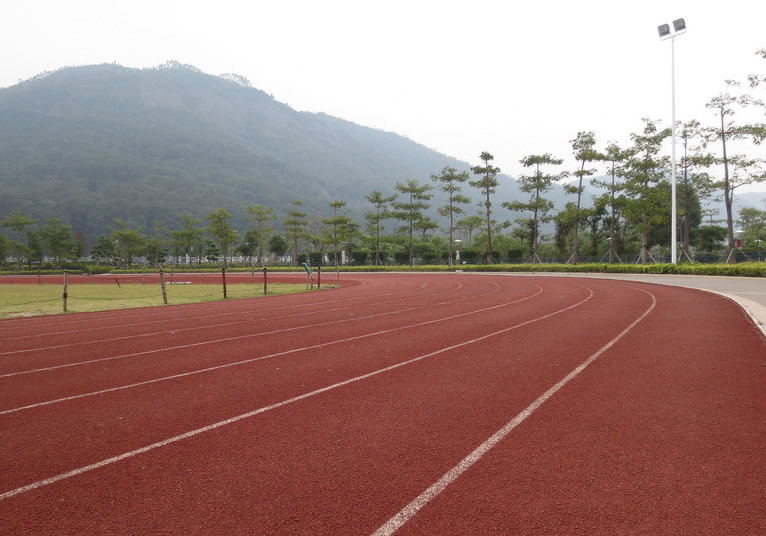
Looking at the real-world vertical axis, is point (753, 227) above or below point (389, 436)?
above

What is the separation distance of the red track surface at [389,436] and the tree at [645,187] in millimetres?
35359

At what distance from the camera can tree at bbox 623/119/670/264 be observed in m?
39.7

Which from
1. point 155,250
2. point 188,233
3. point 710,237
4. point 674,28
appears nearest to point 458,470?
point 674,28

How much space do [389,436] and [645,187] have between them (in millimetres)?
44370

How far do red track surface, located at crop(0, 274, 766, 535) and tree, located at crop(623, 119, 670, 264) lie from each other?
35.4 metres

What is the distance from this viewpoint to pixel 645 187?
4062 centimetres

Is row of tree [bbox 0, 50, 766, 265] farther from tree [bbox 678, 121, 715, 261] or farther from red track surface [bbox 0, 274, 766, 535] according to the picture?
red track surface [bbox 0, 274, 766, 535]

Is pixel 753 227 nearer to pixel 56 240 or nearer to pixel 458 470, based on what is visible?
pixel 458 470

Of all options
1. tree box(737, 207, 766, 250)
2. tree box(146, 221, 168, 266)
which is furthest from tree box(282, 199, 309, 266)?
tree box(737, 207, 766, 250)

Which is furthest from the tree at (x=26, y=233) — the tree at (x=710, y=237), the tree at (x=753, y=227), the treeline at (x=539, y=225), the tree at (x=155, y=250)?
the tree at (x=753, y=227)

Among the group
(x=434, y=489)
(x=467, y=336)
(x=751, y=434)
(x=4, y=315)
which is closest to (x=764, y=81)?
(x=467, y=336)

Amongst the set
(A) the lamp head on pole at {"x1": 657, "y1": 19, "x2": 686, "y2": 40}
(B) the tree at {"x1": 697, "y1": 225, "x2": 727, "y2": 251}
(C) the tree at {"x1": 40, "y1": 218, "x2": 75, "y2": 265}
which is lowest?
(B) the tree at {"x1": 697, "y1": 225, "x2": 727, "y2": 251}

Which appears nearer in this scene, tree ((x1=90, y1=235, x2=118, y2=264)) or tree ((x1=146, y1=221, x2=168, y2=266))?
tree ((x1=146, y1=221, x2=168, y2=266))

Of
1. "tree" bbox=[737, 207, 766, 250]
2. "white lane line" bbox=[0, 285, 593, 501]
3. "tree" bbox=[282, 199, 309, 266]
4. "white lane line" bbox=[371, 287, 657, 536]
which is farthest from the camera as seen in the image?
"tree" bbox=[282, 199, 309, 266]
